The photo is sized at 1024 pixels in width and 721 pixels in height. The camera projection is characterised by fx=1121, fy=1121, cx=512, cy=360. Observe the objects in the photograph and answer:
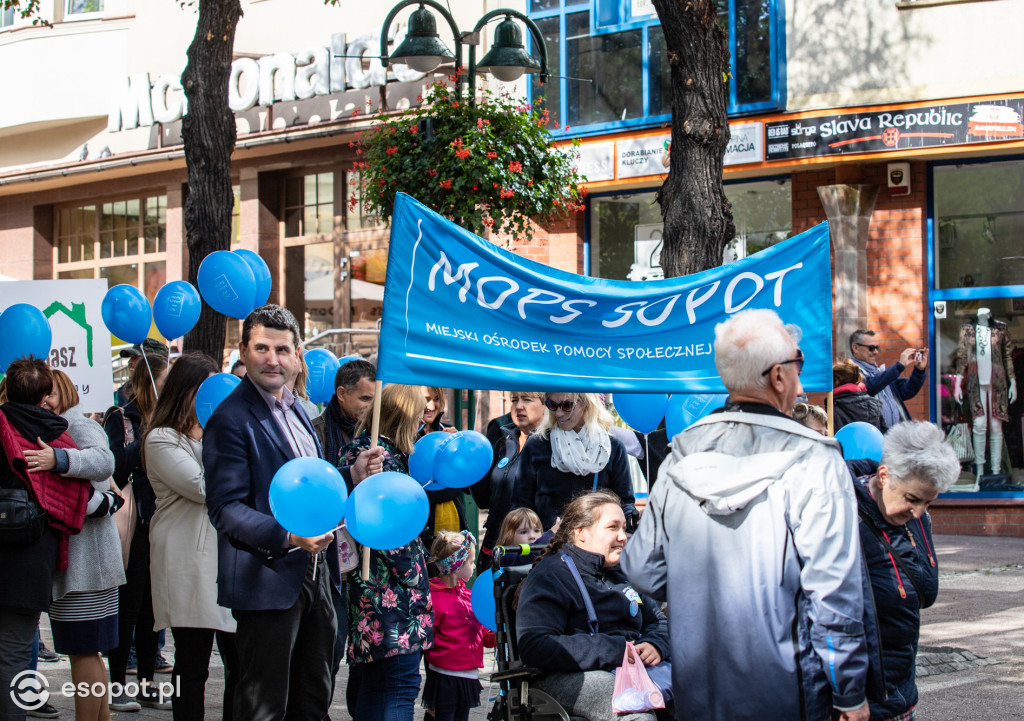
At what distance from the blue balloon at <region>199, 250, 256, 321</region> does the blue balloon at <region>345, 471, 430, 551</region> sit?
8.02 ft

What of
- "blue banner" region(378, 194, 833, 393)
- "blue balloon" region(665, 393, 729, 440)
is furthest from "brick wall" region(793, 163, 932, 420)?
"blue banner" region(378, 194, 833, 393)

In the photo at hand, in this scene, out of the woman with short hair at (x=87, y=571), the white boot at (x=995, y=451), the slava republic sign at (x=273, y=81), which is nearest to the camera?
the woman with short hair at (x=87, y=571)

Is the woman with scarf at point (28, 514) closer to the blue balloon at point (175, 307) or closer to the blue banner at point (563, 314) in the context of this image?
the blue balloon at point (175, 307)

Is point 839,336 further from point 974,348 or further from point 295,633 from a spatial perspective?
point 295,633

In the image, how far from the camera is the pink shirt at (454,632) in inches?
210

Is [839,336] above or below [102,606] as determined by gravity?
above

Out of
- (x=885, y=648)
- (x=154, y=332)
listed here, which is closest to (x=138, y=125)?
(x=154, y=332)

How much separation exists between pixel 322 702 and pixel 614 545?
1289mm

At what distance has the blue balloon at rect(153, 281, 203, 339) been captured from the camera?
675 centimetres

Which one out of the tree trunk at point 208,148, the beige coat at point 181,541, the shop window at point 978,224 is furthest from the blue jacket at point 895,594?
the shop window at point 978,224

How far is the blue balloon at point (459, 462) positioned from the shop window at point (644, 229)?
8840 mm

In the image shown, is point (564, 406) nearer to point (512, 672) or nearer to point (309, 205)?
point (512, 672)

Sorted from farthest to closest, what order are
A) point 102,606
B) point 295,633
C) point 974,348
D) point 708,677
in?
point 974,348 < point 102,606 < point 295,633 < point 708,677

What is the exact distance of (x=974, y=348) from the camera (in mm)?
12859
